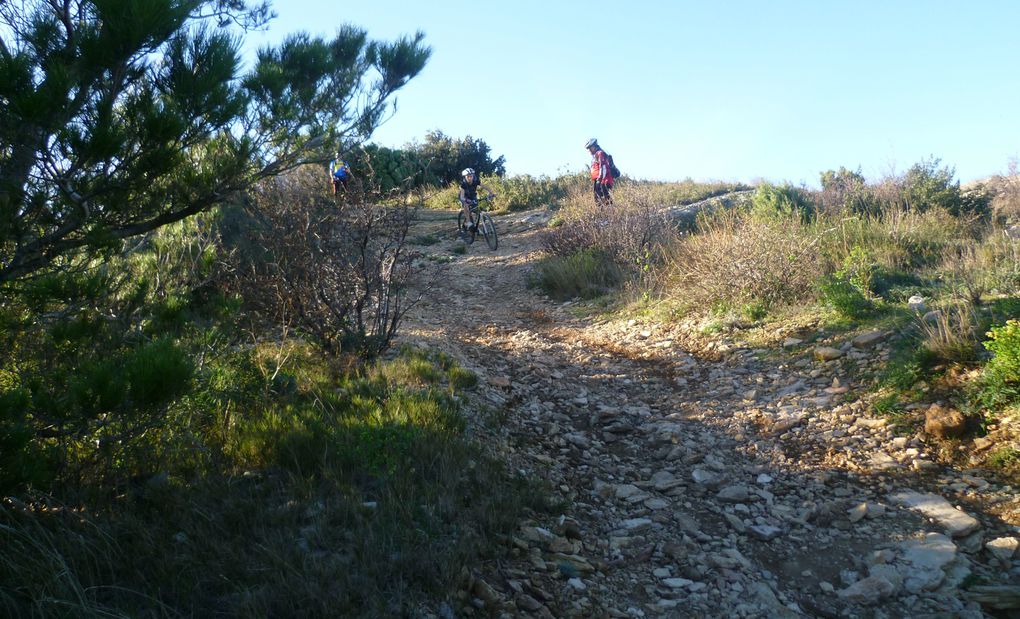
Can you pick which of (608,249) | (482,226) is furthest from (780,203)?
(482,226)

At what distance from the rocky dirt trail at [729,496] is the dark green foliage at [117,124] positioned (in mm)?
2242

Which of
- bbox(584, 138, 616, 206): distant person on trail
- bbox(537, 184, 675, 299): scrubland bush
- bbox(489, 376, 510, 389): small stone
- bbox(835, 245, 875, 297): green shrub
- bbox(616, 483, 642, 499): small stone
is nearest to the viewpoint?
bbox(616, 483, 642, 499): small stone

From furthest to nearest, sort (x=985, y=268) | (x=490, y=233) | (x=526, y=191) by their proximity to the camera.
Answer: (x=526, y=191)
(x=490, y=233)
(x=985, y=268)

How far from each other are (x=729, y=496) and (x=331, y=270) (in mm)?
3394

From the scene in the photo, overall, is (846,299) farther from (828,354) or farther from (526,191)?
(526,191)

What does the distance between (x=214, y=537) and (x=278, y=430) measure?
1.04 meters

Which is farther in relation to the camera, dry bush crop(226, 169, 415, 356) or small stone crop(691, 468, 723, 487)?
dry bush crop(226, 169, 415, 356)

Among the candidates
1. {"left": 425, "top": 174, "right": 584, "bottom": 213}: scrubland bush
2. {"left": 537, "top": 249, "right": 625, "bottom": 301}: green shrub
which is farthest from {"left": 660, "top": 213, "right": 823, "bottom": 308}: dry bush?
{"left": 425, "top": 174, "right": 584, "bottom": 213}: scrubland bush

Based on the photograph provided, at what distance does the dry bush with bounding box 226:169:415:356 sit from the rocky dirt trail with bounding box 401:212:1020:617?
1134mm

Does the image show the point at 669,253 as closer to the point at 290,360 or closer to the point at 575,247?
the point at 575,247

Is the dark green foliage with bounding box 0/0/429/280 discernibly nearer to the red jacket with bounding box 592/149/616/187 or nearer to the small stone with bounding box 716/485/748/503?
the small stone with bounding box 716/485/748/503

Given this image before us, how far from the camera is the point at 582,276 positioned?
9531mm

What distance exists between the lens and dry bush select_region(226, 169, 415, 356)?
5.40 m

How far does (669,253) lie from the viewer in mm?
8953
